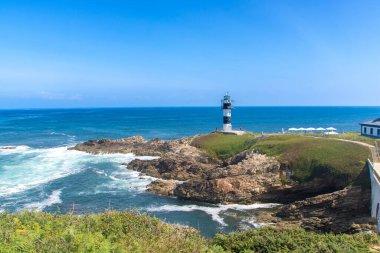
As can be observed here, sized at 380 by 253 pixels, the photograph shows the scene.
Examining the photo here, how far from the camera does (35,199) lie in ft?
121

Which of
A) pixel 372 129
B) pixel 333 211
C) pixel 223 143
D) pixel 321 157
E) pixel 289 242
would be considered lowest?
pixel 333 211

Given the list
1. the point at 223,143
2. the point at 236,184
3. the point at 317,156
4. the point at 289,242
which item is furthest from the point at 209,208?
the point at 223,143

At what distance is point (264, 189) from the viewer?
35.8m

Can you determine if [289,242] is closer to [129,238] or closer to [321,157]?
[129,238]

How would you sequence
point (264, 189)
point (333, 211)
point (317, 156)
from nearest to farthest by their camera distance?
1. point (333, 211)
2. point (264, 189)
3. point (317, 156)

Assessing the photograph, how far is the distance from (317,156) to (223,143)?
19934 mm

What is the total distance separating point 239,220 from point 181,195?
8980 mm

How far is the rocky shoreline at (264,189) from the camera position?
28531 mm

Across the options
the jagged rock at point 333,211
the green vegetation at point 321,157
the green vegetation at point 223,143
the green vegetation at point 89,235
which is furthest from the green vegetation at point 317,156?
the green vegetation at point 89,235

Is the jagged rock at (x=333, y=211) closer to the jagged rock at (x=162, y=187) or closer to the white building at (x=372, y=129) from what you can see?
the jagged rock at (x=162, y=187)

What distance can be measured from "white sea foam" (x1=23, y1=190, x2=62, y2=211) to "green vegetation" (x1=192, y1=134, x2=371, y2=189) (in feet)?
81.2

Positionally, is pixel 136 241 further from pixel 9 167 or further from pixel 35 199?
pixel 9 167

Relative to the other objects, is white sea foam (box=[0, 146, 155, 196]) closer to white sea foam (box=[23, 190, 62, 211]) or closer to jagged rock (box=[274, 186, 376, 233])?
white sea foam (box=[23, 190, 62, 211])

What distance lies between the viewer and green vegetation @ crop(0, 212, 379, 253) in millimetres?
10703
